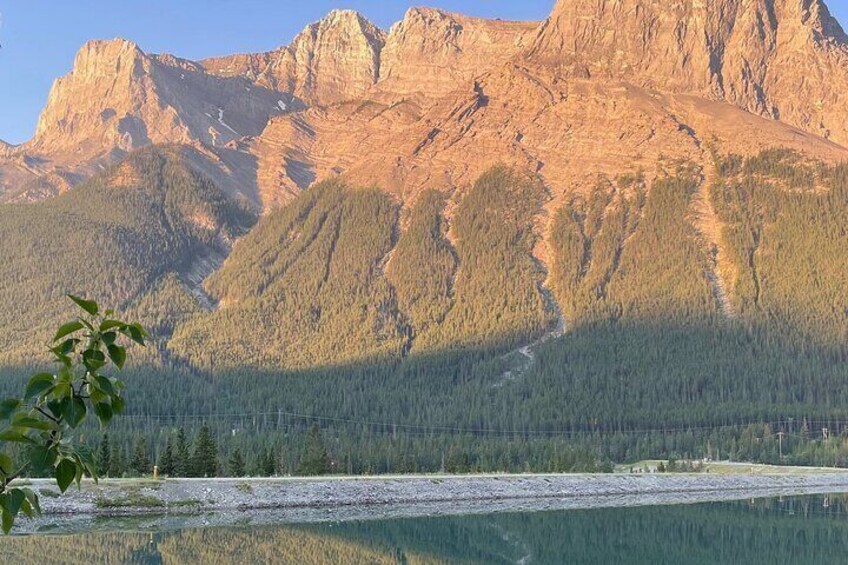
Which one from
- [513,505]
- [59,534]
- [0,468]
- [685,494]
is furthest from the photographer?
[685,494]

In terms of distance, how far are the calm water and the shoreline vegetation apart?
19.7ft

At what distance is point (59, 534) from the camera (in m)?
64.8

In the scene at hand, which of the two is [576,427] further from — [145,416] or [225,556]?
[225,556]

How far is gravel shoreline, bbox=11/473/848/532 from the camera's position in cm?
7856

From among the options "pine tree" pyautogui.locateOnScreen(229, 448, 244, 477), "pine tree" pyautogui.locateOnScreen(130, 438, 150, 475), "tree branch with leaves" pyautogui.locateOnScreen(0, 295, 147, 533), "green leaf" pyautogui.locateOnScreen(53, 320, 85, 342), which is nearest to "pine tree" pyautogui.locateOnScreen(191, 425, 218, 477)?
"pine tree" pyautogui.locateOnScreen(229, 448, 244, 477)

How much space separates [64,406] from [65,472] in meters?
0.37

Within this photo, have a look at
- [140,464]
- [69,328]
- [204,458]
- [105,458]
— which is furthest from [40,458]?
[204,458]

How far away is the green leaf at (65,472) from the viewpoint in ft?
20.4

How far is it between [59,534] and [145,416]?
121m

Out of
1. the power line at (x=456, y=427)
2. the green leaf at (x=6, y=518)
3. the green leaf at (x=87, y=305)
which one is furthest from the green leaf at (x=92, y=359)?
the power line at (x=456, y=427)

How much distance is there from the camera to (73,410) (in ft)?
20.3

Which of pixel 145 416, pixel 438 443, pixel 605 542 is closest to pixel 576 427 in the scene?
pixel 438 443

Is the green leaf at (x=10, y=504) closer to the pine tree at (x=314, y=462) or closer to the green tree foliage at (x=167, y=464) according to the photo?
the green tree foliage at (x=167, y=464)

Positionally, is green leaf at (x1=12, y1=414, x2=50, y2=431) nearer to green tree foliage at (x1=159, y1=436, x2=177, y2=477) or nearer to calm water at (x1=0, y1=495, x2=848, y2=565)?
calm water at (x1=0, y1=495, x2=848, y2=565)
